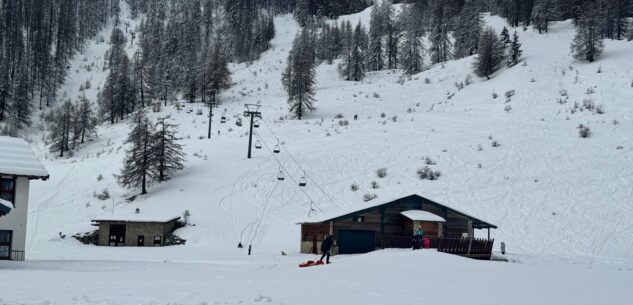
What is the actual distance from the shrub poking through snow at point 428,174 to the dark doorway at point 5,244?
3073 centimetres

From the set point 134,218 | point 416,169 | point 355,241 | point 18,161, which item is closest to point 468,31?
point 416,169

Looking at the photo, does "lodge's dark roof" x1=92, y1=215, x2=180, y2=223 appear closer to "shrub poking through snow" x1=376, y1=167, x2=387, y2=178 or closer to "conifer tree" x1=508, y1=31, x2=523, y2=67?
"shrub poking through snow" x1=376, y1=167, x2=387, y2=178

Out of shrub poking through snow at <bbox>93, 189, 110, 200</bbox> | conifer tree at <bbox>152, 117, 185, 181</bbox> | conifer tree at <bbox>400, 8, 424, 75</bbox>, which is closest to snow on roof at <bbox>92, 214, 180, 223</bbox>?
shrub poking through snow at <bbox>93, 189, 110, 200</bbox>

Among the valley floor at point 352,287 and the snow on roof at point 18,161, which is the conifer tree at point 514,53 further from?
the snow on roof at point 18,161

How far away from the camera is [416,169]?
158ft

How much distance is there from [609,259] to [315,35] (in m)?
92.3

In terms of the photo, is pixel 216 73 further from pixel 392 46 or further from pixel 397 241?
pixel 397 241

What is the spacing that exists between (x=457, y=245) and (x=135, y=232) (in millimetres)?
22408

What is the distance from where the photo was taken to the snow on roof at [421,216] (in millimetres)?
32219

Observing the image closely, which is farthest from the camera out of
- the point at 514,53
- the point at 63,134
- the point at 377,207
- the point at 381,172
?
the point at 514,53

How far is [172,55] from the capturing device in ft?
327

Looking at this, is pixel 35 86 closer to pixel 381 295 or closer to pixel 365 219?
pixel 365 219

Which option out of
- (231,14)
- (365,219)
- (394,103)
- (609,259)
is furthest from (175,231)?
(231,14)

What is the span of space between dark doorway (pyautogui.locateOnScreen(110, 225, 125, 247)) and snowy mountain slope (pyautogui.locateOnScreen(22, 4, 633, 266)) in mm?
2500
